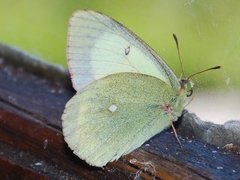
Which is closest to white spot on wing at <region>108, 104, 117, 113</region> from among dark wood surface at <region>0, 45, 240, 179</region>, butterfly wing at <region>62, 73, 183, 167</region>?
butterfly wing at <region>62, 73, 183, 167</region>

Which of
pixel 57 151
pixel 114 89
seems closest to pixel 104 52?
pixel 114 89

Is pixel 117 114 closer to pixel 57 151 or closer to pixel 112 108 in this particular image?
pixel 112 108

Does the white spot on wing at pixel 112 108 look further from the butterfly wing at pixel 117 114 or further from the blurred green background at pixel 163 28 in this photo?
the blurred green background at pixel 163 28

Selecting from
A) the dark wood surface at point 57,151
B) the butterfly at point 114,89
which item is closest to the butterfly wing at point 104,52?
the butterfly at point 114,89

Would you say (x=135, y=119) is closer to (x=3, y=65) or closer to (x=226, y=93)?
(x=226, y=93)

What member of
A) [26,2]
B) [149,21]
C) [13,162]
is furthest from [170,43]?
[26,2]

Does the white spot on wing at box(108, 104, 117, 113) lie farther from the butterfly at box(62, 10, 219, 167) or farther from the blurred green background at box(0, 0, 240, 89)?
the blurred green background at box(0, 0, 240, 89)
